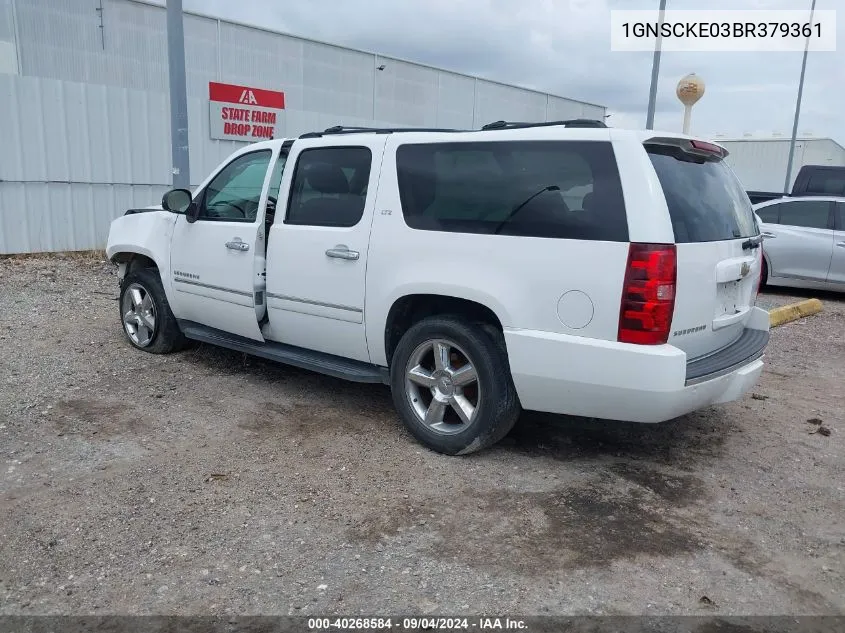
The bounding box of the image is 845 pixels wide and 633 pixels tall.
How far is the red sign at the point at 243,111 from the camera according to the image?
14.6 meters

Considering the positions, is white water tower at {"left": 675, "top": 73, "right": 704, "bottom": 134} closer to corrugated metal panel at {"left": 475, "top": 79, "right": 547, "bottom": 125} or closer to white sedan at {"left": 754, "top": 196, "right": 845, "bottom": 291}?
white sedan at {"left": 754, "top": 196, "right": 845, "bottom": 291}

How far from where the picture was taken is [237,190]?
5438mm

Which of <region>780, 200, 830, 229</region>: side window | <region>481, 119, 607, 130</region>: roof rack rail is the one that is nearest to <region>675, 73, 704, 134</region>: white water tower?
<region>780, 200, 830, 229</region>: side window

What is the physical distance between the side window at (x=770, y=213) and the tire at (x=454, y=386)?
843 centimetres

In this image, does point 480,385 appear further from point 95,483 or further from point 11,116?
point 11,116

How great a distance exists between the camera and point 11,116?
11203 mm

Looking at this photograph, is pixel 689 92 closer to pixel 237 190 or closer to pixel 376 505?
pixel 237 190

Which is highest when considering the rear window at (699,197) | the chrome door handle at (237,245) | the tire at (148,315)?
the rear window at (699,197)

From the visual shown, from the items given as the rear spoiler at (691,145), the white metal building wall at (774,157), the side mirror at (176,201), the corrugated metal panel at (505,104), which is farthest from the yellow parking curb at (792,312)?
the white metal building wall at (774,157)

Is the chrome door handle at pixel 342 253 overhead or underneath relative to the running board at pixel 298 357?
overhead

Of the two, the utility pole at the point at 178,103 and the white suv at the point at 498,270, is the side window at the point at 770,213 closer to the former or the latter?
the white suv at the point at 498,270

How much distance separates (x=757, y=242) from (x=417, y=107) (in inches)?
643

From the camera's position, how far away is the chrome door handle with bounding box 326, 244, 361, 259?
4.49 metres

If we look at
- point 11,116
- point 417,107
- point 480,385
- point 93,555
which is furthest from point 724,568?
point 417,107
